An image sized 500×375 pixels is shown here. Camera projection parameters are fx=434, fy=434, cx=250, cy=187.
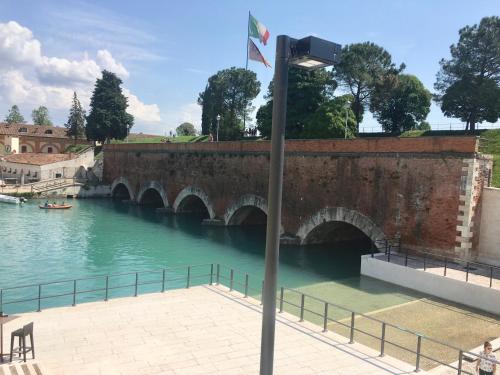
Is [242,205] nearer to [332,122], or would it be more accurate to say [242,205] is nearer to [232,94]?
[332,122]

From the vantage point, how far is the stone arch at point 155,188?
Result: 118 feet

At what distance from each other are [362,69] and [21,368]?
39.9m

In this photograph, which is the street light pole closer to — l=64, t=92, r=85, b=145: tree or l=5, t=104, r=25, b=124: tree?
l=64, t=92, r=85, b=145: tree

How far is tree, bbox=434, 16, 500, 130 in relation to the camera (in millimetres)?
32688

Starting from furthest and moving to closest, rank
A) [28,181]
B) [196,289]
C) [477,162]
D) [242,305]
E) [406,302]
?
[28,181]
[477,162]
[406,302]
[196,289]
[242,305]

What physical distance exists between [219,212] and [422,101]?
23.2 metres

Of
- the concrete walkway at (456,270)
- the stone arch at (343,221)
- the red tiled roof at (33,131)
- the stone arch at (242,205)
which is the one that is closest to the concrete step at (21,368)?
the concrete walkway at (456,270)

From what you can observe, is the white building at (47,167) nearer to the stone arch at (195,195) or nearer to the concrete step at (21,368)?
the stone arch at (195,195)

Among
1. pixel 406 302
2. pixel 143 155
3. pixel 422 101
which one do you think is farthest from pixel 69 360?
pixel 422 101

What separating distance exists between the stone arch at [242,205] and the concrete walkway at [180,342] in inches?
536

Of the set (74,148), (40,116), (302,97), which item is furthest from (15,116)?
(302,97)

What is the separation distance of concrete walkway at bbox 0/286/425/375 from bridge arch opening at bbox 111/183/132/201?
36433mm

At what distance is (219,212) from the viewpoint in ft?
95.5

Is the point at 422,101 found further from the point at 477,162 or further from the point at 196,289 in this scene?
the point at 196,289
